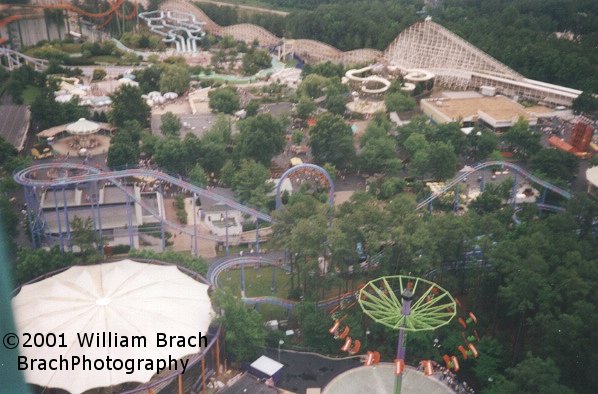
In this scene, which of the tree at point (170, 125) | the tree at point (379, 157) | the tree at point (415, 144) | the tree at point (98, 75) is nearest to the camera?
the tree at point (379, 157)

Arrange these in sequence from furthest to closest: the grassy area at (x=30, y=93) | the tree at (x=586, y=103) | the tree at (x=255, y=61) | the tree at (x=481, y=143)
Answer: the tree at (x=255, y=61) → the grassy area at (x=30, y=93) → the tree at (x=586, y=103) → the tree at (x=481, y=143)

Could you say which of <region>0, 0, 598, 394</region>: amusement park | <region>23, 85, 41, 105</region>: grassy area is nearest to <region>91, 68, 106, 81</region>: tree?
<region>0, 0, 598, 394</region>: amusement park

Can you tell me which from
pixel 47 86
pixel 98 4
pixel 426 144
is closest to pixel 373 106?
pixel 426 144

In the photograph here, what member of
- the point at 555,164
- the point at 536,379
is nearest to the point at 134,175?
the point at 536,379

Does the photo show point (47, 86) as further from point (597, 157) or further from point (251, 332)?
point (597, 157)

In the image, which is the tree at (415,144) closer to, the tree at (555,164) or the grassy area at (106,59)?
the tree at (555,164)

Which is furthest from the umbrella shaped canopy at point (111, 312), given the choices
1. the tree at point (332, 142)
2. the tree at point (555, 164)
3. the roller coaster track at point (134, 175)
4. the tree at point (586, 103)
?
the tree at point (586, 103)

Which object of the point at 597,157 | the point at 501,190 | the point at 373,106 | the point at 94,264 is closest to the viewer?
the point at 94,264

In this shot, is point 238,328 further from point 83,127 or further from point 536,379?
point 83,127
